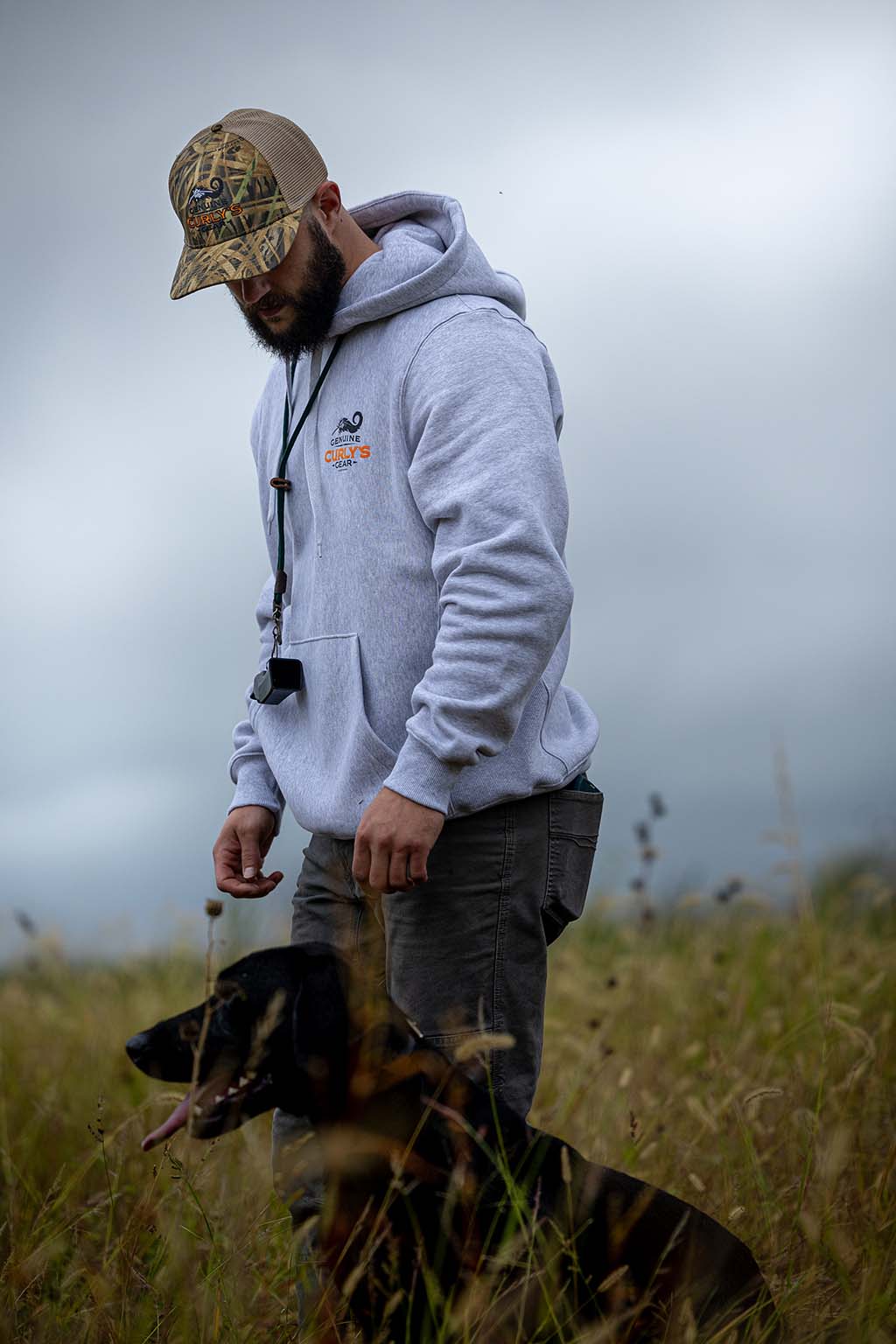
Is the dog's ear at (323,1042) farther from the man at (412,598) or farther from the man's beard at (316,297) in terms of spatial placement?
the man's beard at (316,297)

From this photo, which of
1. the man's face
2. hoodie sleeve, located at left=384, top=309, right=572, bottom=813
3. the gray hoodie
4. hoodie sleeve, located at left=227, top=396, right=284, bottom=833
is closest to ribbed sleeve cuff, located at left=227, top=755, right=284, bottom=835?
hoodie sleeve, located at left=227, top=396, right=284, bottom=833

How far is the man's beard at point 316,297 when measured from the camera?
2475 mm

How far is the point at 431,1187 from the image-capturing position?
6.64 feet

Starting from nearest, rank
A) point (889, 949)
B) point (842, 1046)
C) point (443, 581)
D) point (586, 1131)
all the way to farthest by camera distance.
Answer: point (443, 581)
point (586, 1131)
point (842, 1046)
point (889, 949)

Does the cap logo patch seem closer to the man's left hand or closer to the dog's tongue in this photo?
the man's left hand

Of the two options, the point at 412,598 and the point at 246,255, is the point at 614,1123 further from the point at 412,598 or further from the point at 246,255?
the point at 246,255

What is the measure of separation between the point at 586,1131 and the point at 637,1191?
1150 mm

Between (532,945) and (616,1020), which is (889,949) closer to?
(616,1020)

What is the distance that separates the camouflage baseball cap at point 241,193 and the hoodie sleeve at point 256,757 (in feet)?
1.58

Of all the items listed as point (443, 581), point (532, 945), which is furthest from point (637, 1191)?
point (443, 581)

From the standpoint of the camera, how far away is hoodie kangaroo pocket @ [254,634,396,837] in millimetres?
2314

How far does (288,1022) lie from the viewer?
82.0 inches

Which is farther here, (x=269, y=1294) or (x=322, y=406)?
(x=322, y=406)

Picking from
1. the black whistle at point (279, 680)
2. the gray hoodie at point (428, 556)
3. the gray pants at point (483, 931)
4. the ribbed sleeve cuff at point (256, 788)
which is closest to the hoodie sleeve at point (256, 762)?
the ribbed sleeve cuff at point (256, 788)
